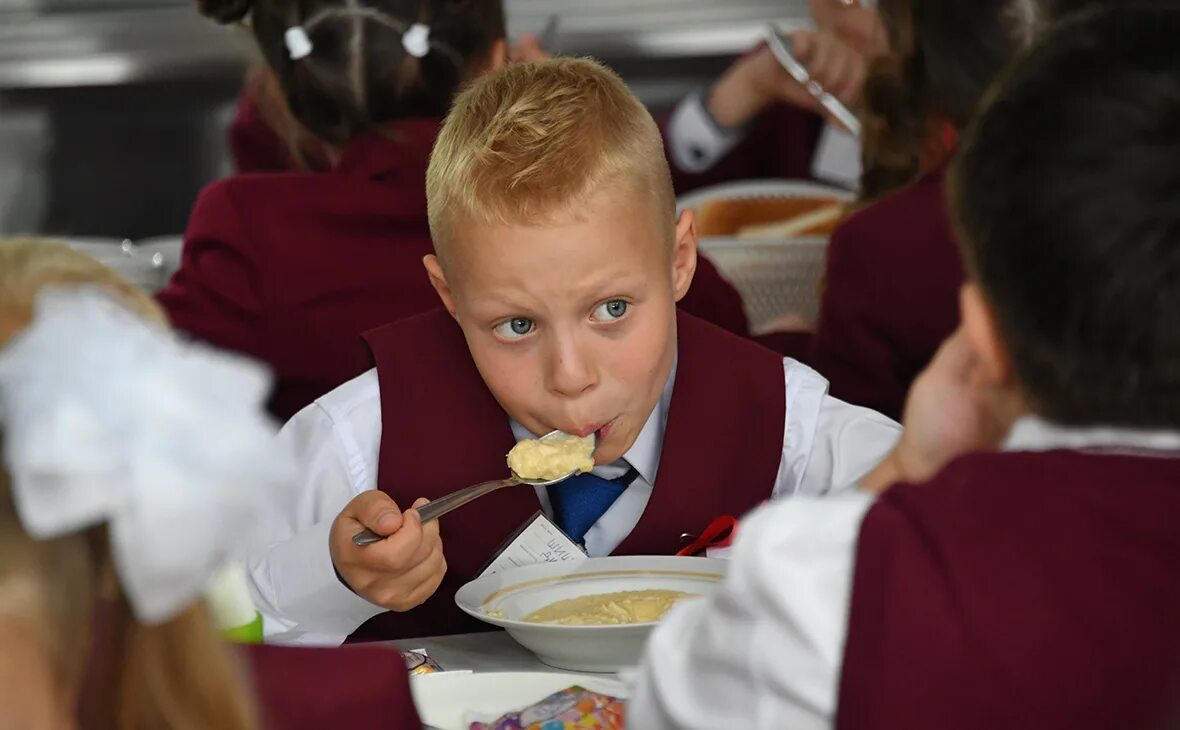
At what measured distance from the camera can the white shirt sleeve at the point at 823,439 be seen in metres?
1.60

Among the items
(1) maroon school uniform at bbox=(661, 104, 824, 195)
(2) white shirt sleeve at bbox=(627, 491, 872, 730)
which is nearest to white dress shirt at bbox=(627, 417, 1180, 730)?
(2) white shirt sleeve at bbox=(627, 491, 872, 730)

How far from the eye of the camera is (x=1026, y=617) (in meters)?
0.79

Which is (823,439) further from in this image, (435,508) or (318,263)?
(318,263)

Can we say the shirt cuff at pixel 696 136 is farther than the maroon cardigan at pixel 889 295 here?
Yes

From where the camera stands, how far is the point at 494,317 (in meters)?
1.45

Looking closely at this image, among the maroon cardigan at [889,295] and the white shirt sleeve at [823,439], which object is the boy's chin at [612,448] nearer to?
the white shirt sleeve at [823,439]

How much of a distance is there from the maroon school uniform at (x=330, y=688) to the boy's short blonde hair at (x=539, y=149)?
0.63 metres

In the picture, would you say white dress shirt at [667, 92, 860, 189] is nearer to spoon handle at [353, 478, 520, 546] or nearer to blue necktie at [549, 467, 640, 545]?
blue necktie at [549, 467, 640, 545]

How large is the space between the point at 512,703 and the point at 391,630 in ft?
1.65

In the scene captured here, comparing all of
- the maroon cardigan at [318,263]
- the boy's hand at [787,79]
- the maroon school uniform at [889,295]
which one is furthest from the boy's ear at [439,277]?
the boy's hand at [787,79]

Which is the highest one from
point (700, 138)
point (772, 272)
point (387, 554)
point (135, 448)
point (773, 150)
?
point (135, 448)

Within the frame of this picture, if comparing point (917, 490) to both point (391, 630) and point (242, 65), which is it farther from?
point (242, 65)

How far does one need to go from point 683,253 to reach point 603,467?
25 centimetres

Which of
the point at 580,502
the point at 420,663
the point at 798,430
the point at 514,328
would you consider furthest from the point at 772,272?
the point at 420,663
